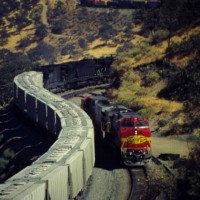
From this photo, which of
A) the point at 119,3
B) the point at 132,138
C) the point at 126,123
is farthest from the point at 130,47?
the point at 132,138

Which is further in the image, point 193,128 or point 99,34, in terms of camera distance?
point 99,34

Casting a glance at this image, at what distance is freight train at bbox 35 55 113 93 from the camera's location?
5109 cm

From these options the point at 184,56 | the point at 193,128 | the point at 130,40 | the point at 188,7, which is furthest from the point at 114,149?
the point at 130,40

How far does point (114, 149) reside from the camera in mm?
26625

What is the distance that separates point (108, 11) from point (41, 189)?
3407 inches

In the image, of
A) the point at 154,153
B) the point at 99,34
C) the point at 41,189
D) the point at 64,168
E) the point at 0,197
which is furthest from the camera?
the point at 99,34

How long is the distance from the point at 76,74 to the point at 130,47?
22858mm

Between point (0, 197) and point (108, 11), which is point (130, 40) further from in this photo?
point (0, 197)

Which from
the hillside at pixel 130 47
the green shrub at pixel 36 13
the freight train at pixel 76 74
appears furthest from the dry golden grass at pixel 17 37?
the freight train at pixel 76 74

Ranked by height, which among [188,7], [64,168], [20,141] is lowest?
[20,141]

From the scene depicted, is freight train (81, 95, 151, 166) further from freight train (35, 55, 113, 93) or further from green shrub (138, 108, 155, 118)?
freight train (35, 55, 113, 93)

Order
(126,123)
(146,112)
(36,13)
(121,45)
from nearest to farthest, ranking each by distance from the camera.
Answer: (126,123) < (146,112) < (121,45) < (36,13)

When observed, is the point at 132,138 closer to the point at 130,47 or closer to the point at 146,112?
the point at 146,112

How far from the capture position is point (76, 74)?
54.2 m
